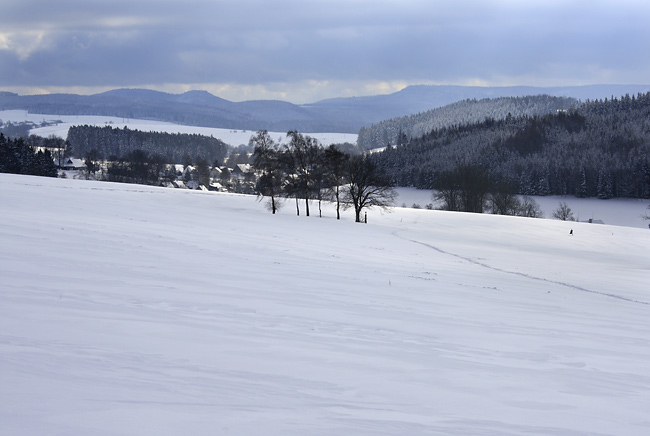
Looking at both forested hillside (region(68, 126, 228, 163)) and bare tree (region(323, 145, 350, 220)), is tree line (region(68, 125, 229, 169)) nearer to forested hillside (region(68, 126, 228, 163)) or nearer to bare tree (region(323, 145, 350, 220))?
forested hillside (region(68, 126, 228, 163))

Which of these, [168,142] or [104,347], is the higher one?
[168,142]

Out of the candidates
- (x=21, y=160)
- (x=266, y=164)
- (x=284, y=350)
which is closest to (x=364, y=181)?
(x=266, y=164)

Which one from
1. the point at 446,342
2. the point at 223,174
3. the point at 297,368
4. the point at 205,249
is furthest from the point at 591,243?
the point at 223,174

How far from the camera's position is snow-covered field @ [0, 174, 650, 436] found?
4.36 metres

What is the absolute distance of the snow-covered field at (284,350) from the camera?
14.3ft

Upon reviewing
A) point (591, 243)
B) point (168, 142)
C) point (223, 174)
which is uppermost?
point (168, 142)

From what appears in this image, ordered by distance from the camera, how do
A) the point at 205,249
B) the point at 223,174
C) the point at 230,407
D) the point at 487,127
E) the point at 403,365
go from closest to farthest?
the point at 230,407 → the point at 403,365 → the point at 205,249 → the point at 223,174 → the point at 487,127

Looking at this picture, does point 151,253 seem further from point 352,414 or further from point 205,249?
point 352,414

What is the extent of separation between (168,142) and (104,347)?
654 ft

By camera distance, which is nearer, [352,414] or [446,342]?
[352,414]

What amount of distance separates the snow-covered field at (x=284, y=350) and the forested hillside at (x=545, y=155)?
7350cm

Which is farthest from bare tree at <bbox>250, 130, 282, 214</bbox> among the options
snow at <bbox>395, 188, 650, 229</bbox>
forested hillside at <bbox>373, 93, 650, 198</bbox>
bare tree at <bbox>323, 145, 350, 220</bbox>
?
snow at <bbox>395, 188, 650, 229</bbox>

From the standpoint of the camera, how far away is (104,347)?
5.53 metres

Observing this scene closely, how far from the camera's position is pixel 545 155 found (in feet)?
460
